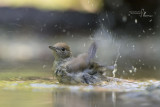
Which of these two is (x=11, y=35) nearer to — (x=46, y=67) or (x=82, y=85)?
(x=46, y=67)

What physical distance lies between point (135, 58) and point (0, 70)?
292 centimetres

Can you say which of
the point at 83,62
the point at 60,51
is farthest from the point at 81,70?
the point at 60,51

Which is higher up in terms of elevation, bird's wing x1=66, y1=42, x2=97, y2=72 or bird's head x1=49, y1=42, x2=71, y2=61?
bird's head x1=49, y1=42, x2=71, y2=61

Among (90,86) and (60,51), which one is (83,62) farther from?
(60,51)

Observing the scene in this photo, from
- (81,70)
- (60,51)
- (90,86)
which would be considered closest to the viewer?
(90,86)

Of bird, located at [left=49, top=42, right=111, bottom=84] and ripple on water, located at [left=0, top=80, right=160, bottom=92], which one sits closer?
ripple on water, located at [left=0, top=80, right=160, bottom=92]

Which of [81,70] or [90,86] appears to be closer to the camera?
[90,86]

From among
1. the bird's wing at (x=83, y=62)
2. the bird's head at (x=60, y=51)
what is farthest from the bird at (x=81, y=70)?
the bird's head at (x=60, y=51)

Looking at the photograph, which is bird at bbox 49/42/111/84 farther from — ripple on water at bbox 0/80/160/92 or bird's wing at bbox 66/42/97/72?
ripple on water at bbox 0/80/160/92

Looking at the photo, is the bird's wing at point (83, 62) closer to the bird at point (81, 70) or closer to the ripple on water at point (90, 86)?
the bird at point (81, 70)

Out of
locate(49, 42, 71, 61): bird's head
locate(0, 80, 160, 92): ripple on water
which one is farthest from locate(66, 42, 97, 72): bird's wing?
locate(49, 42, 71, 61): bird's head

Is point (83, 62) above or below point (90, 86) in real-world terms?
above

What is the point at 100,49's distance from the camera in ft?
37.2

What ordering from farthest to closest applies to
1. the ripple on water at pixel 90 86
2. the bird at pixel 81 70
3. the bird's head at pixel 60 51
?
the bird's head at pixel 60 51, the bird at pixel 81 70, the ripple on water at pixel 90 86
